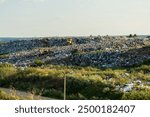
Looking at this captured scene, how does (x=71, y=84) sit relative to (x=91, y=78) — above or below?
below

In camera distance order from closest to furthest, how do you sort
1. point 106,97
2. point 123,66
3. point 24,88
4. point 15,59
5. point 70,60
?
1. point 106,97
2. point 24,88
3. point 123,66
4. point 70,60
5. point 15,59

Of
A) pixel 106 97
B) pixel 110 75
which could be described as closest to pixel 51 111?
pixel 106 97

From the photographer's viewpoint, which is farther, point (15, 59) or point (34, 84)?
point (15, 59)

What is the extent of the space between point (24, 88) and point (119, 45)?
34.8 meters

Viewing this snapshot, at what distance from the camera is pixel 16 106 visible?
9562 millimetres

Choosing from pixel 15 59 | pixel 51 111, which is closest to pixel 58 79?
pixel 51 111

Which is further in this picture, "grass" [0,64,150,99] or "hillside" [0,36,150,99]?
"hillside" [0,36,150,99]

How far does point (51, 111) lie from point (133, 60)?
34.8 meters

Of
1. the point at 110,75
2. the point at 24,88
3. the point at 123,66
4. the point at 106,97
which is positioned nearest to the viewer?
the point at 106,97

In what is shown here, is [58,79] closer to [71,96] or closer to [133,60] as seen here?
[71,96]

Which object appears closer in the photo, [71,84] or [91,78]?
[71,84]

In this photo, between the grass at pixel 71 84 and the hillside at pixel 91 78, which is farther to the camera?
the hillside at pixel 91 78

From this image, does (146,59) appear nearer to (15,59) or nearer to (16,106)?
(15,59)

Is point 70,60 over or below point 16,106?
below
